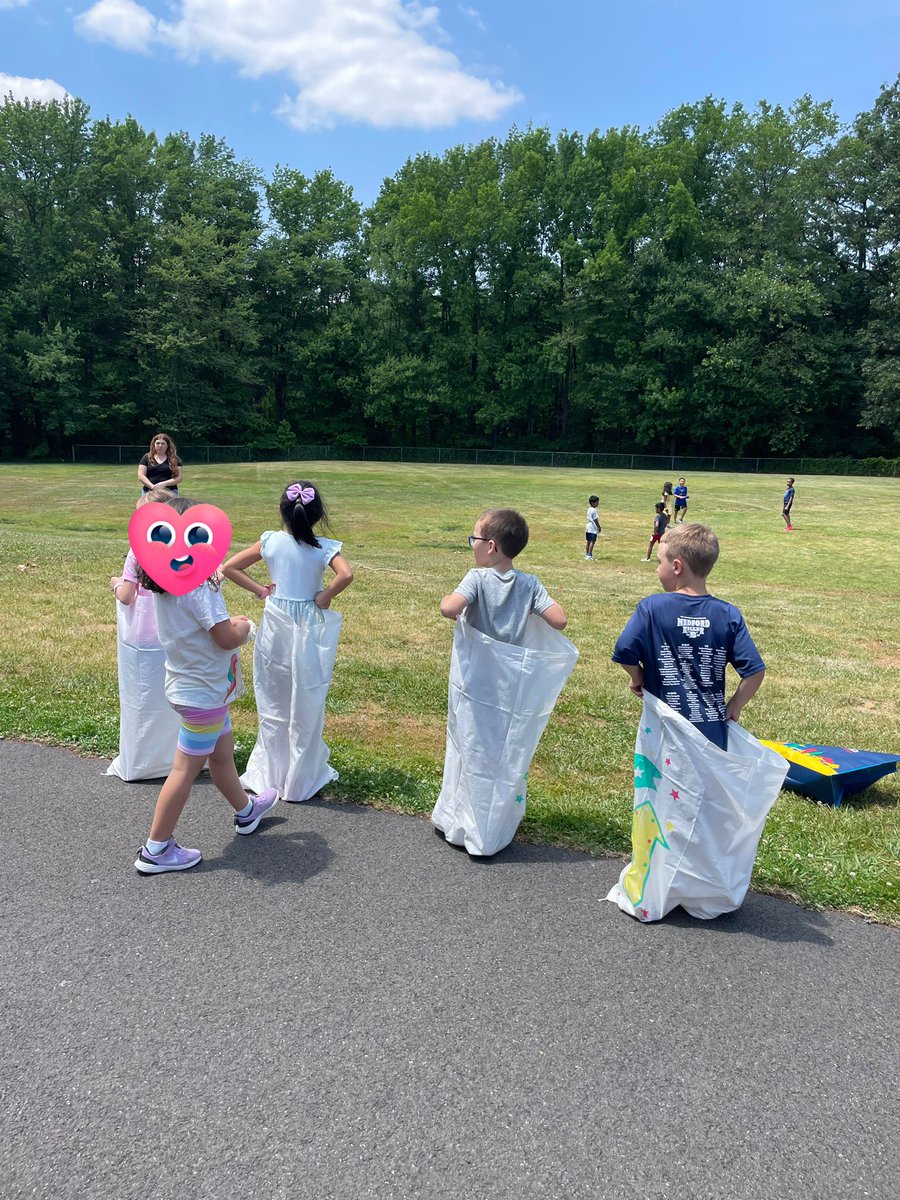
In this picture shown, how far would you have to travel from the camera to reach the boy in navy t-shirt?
3553 millimetres

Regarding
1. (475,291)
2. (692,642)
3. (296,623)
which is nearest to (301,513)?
(296,623)

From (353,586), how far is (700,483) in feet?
112

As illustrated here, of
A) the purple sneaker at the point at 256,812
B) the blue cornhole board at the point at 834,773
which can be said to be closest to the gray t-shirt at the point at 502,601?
the purple sneaker at the point at 256,812

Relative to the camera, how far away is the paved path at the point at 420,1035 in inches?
90.5

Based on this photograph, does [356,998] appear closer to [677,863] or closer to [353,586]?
[677,863]

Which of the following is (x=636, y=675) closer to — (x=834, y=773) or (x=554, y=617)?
(x=554, y=617)

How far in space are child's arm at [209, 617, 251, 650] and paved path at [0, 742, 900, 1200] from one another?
41.9 inches

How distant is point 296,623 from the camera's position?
459 centimetres

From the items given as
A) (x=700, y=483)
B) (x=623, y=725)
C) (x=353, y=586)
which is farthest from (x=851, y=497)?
(x=623, y=725)

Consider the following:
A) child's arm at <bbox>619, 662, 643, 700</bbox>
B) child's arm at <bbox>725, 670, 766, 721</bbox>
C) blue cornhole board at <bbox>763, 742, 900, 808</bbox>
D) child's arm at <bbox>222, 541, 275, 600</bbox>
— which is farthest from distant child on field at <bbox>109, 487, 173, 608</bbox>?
blue cornhole board at <bbox>763, 742, 900, 808</bbox>

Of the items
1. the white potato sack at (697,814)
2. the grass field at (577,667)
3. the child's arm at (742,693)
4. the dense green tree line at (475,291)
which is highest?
the dense green tree line at (475,291)

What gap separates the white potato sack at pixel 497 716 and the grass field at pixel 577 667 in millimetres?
441

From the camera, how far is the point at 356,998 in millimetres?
2990
